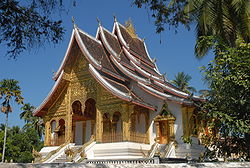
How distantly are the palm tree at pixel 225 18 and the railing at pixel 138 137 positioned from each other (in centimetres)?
542

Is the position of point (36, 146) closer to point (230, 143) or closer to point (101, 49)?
point (101, 49)

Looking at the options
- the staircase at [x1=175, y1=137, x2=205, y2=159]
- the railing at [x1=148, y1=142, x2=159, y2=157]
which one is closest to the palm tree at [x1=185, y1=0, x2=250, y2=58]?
the staircase at [x1=175, y1=137, x2=205, y2=159]

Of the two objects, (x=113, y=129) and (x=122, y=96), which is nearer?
(x=122, y=96)

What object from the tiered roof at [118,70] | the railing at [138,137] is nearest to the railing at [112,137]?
the railing at [138,137]

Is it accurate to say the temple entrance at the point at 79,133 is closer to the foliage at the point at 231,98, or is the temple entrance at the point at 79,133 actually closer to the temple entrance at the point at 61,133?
the temple entrance at the point at 61,133

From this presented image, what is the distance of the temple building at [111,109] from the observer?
13.4m

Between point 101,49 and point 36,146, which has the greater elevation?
point 101,49

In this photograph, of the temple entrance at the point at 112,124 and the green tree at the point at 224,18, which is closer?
the green tree at the point at 224,18

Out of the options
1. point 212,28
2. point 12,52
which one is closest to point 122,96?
point 212,28

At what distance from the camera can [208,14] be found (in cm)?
1037

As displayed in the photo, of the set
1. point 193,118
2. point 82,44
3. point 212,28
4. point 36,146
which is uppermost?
point 82,44

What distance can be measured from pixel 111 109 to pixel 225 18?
6696mm

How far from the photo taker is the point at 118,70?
54.0 feet

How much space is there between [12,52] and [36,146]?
34.8 m
